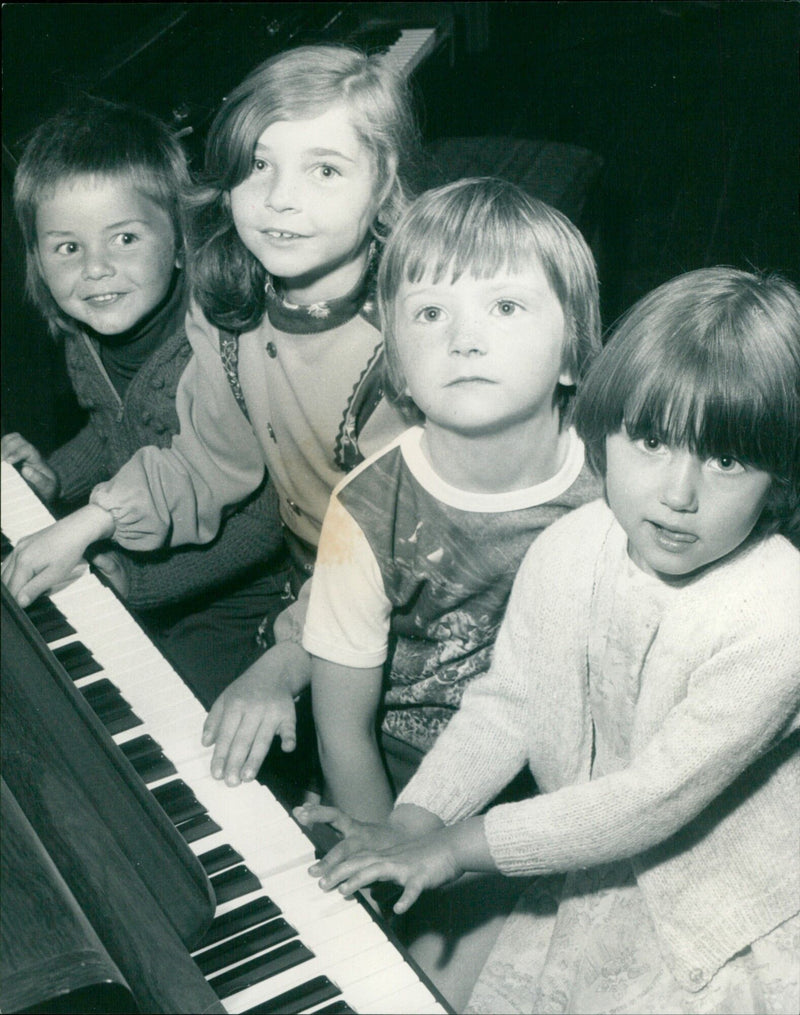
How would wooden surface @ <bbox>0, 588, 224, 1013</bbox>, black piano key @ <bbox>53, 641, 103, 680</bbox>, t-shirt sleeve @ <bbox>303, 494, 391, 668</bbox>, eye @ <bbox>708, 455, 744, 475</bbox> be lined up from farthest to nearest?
black piano key @ <bbox>53, 641, 103, 680</bbox>
t-shirt sleeve @ <bbox>303, 494, 391, 668</bbox>
wooden surface @ <bbox>0, 588, 224, 1013</bbox>
eye @ <bbox>708, 455, 744, 475</bbox>

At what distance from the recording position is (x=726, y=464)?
676 mm

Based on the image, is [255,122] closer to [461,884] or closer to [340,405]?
[340,405]

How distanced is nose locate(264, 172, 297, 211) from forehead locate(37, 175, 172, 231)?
17 cm

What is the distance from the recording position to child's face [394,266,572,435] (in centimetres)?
74

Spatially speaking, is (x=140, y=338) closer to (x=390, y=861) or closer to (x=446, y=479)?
(x=446, y=479)

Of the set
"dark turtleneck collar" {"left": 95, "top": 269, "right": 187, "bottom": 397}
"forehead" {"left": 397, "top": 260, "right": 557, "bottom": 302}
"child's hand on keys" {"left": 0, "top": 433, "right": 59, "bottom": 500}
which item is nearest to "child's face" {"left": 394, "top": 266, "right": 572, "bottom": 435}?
"forehead" {"left": 397, "top": 260, "right": 557, "bottom": 302}

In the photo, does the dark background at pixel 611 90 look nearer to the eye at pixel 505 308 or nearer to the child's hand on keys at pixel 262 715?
the eye at pixel 505 308

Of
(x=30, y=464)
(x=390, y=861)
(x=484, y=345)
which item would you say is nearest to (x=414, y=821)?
(x=390, y=861)

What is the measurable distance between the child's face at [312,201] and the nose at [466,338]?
0.49ft

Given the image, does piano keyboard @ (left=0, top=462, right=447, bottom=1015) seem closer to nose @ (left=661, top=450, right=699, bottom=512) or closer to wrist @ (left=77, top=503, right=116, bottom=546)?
wrist @ (left=77, top=503, right=116, bottom=546)

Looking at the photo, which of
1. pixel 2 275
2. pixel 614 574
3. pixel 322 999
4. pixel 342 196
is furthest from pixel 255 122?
pixel 322 999

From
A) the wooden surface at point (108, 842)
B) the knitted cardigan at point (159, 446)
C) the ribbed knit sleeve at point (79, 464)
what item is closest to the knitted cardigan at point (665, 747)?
the wooden surface at point (108, 842)

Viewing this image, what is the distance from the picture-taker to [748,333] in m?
0.65

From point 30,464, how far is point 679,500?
38.2 inches
